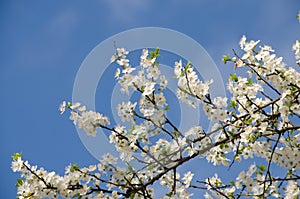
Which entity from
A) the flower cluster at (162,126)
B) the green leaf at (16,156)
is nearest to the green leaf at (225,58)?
the flower cluster at (162,126)

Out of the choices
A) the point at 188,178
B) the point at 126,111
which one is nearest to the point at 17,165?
the point at 126,111

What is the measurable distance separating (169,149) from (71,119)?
2.88ft

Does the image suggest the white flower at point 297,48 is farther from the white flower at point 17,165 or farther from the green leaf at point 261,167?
the white flower at point 17,165

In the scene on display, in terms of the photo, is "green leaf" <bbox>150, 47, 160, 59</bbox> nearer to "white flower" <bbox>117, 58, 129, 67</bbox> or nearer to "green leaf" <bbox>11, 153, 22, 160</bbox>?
"white flower" <bbox>117, 58, 129, 67</bbox>

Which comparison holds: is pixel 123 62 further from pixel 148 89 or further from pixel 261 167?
pixel 261 167

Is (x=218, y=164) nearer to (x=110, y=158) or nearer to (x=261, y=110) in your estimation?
(x=261, y=110)

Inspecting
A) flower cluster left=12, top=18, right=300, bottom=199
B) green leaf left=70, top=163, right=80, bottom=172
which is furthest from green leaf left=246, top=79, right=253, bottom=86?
green leaf left=70, top=163, right=80, bottom=172

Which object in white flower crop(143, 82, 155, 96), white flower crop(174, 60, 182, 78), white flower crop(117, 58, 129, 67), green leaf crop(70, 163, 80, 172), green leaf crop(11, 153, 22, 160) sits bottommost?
green leaf crop(70, 163, 80, 172)

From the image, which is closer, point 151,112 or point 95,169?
point 151,112

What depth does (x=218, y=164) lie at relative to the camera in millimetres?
3598

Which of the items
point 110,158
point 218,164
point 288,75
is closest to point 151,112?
point 110,158

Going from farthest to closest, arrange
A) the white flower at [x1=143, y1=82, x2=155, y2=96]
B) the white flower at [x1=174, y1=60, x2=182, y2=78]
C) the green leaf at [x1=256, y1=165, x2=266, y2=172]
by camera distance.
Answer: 1. the green leaf at [x1=256, y1=165, x2=266, y2=172]
2. the white flower at [x1=174, y1=60, x2=182, y2=78]
3. the white flower at [x1=143, y1=82, x2=155, y2=96]

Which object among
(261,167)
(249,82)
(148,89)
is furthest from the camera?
(261,167)

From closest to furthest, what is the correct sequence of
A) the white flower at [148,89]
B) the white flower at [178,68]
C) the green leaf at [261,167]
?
the white flower at [148,89] < the white flower at [178,68] < the green leaf at [261,167]
